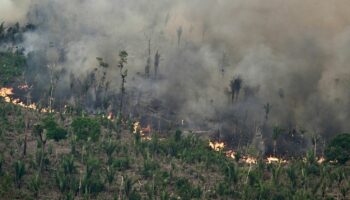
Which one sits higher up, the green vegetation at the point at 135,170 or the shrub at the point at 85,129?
the shrub at the point at 85,129

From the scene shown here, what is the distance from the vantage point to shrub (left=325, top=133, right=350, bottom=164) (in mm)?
93688

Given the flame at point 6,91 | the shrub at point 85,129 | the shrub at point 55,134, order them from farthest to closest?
the flame at point 6,91, the shrub at point 85,129, the shrub at point 55,134

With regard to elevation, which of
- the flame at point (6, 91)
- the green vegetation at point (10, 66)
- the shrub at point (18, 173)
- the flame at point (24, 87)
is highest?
the green vegetation at point (10, 66)

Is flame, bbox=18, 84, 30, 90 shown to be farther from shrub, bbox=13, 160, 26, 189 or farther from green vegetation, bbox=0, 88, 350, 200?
shrub, bbox=13, 160, 26, 189

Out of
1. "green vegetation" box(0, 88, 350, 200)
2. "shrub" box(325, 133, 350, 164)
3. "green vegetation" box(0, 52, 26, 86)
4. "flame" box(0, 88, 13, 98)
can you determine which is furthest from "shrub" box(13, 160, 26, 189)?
"green vegetation" box(0, 52, 26, 86)

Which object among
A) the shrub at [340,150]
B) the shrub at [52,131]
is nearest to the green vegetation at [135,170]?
the shrub at [340,150]

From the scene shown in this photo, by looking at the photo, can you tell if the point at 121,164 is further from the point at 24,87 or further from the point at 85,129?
the point at 24,87

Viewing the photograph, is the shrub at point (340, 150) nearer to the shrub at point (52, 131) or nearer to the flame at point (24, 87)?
the shrub at point (52, 131)

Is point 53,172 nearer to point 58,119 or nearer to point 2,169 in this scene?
point 2,169

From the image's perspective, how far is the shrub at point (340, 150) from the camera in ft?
307

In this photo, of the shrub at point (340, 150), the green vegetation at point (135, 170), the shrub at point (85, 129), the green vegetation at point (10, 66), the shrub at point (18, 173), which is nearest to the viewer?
the shrub at point (18, 173)

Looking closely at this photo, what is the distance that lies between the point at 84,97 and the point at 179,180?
280ft

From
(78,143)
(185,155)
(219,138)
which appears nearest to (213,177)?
(185,155)

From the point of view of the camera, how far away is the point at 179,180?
237 feet
